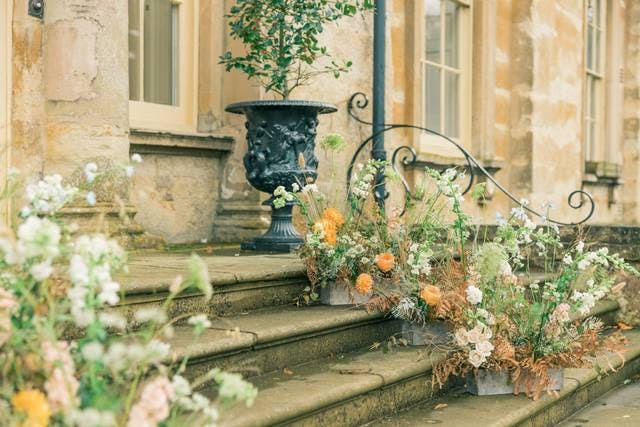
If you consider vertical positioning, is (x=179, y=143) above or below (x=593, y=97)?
below

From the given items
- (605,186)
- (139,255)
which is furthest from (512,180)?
(139,255)

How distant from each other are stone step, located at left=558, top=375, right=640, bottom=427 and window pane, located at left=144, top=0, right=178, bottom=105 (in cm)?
312

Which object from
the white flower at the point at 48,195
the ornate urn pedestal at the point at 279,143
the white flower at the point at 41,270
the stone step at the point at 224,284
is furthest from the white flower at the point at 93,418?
the ornate urn pedestal at the point at 279,143

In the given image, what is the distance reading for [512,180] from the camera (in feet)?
28.6

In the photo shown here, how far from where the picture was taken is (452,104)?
8.21 meters

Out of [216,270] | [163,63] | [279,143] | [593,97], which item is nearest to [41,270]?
[216,270]

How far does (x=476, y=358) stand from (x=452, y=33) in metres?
5.26

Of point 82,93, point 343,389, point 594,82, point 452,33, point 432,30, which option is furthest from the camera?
point 594,82

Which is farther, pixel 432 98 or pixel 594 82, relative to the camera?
pixel 594 82

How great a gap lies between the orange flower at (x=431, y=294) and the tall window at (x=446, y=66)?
4242 millimetres

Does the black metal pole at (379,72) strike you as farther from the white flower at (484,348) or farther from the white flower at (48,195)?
the white flower at (48,195)

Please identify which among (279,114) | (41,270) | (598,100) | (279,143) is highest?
(598,100)

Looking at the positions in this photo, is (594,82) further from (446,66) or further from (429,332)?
(429,332)

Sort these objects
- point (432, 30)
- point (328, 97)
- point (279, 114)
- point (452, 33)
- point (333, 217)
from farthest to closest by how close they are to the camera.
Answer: point (452, 33)
point (432, 30)
point (328, 97)
point (279, 114)
point (333, 217)
